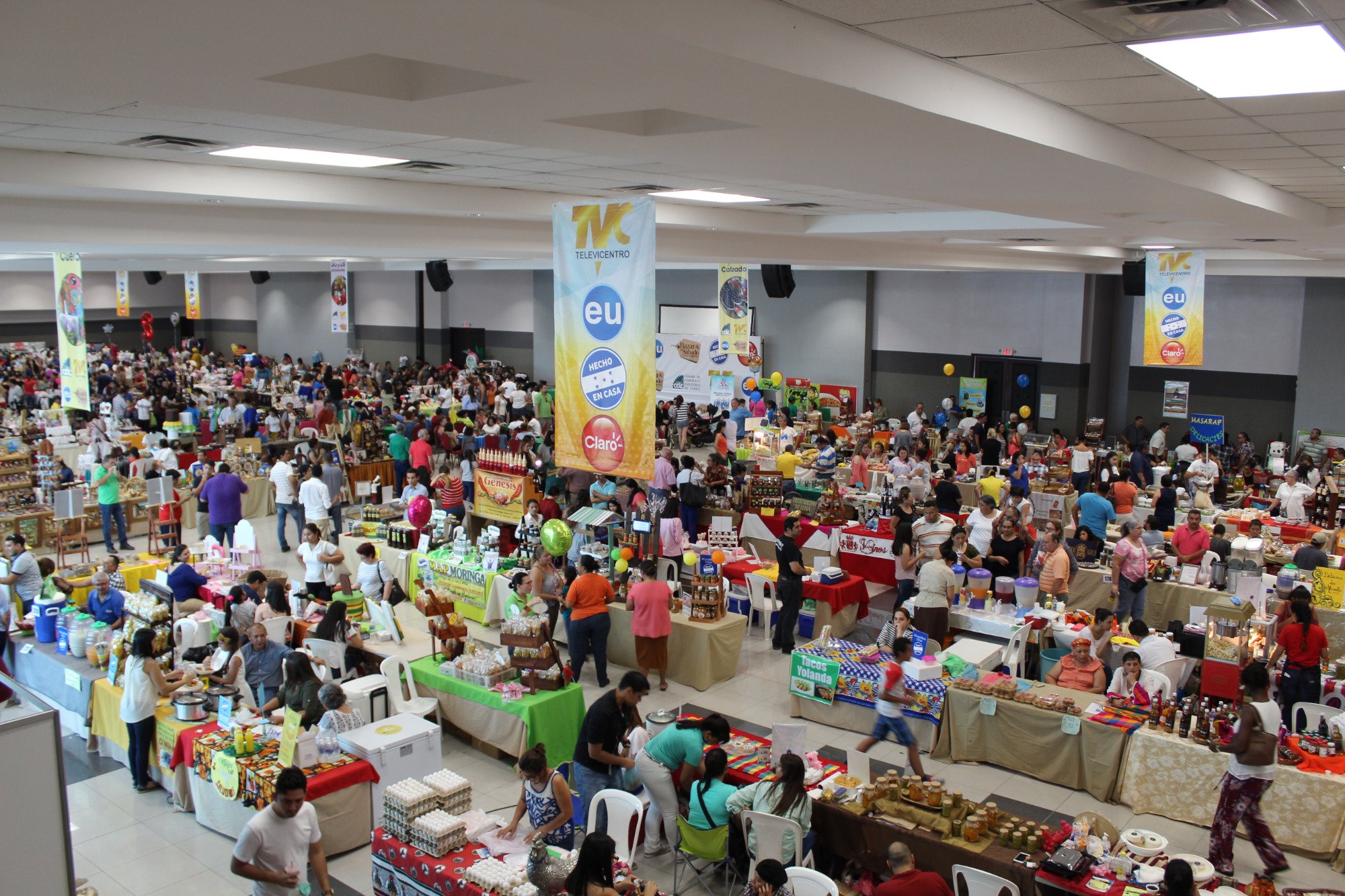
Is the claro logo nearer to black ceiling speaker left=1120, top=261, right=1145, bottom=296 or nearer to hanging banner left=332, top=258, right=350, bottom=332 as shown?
black ceiling speaker left=1120, top=261, right=1145, bottom=296

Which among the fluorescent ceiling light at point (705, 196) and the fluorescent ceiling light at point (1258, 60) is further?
the fluorescent ceiling light at point (705, 196)

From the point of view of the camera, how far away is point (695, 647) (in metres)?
8.59

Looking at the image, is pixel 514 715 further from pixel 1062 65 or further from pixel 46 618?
pixel 1062 65

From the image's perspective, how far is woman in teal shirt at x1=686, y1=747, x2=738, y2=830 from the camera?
18.3 ft

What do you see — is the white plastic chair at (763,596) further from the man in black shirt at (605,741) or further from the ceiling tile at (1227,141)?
the ceiling tile at (1227,141)

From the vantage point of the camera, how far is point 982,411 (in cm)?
2055

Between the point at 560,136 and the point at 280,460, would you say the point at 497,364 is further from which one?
the point at 560,136

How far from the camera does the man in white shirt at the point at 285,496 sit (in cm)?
1245

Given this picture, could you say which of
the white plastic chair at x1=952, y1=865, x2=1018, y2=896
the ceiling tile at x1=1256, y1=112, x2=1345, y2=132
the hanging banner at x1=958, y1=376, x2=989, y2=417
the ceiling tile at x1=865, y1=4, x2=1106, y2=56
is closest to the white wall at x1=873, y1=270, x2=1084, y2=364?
the hanging banner at x1=958, y1=376, x2=989, y2=417

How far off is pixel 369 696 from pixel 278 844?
6.68 ft

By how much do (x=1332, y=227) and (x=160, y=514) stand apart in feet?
43.2

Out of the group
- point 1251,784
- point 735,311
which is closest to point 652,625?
point 1251,784

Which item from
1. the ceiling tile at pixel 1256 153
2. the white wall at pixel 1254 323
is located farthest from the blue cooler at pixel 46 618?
the white wall at pixel 1254 323

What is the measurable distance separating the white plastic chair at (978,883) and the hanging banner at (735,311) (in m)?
→ 10.0
